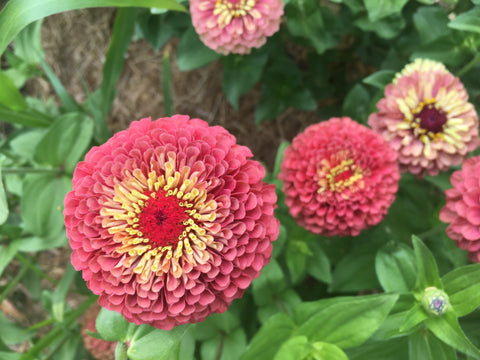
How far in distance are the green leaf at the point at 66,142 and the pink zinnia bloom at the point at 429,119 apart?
0.71m

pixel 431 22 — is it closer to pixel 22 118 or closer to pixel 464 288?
pixel 464 288

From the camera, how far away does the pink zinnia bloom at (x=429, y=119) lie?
0.87 meters

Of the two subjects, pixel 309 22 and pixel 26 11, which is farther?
pixel 309 22

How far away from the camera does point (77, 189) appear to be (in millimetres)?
625

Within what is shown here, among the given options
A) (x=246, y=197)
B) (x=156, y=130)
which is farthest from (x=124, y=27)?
(x=246, y=197)

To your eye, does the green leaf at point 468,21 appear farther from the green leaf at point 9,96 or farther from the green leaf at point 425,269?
the green leaf at point 9,96

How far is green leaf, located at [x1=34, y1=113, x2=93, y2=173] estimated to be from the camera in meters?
1.00

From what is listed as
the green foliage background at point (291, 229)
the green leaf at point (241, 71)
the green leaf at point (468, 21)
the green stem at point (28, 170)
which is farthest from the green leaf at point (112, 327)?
the green leaf at point (468, 21)

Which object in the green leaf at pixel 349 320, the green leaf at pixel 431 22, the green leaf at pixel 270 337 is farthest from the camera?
the green leaf at pixel 431 22

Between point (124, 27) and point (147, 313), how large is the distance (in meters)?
0.71

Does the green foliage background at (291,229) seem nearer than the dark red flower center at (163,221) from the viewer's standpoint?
No

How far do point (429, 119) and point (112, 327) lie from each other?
742mm

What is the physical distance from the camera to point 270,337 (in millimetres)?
851

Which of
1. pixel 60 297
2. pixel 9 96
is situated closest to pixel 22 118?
pixel 9 96
